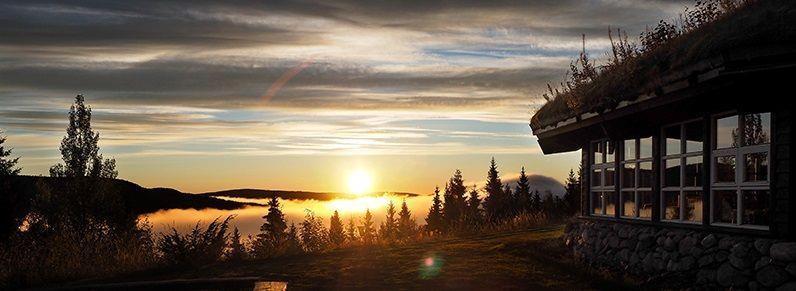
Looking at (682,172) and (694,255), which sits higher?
(682,172)

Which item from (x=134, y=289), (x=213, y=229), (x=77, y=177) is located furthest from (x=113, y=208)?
(x=134, y=289)

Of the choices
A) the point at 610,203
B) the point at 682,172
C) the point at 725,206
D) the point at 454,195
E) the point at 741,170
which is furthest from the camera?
the point at 454,195

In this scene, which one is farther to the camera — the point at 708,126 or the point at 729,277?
the point at 708,126

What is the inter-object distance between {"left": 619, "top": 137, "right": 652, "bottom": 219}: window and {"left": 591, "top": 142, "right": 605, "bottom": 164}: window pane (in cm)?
117

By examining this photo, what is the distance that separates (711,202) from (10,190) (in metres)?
46.8

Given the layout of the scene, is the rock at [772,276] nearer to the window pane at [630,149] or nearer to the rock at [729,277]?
the rock at [729,277]

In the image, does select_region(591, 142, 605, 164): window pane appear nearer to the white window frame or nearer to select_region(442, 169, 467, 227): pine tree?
the white window frame

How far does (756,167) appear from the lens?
36.7ft

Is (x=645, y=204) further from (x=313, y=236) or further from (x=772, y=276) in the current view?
(x=313, y=236)

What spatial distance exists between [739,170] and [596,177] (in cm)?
617

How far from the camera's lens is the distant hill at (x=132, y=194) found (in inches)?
2020

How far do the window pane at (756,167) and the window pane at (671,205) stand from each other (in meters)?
2.15

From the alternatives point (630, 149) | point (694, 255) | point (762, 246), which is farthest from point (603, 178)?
point (762, 246)

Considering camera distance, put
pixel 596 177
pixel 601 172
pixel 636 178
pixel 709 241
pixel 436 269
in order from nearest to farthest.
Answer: pixel 709 241
pixel 436 269
pixel 636 178
pixel 601 172
pixel 596 177
